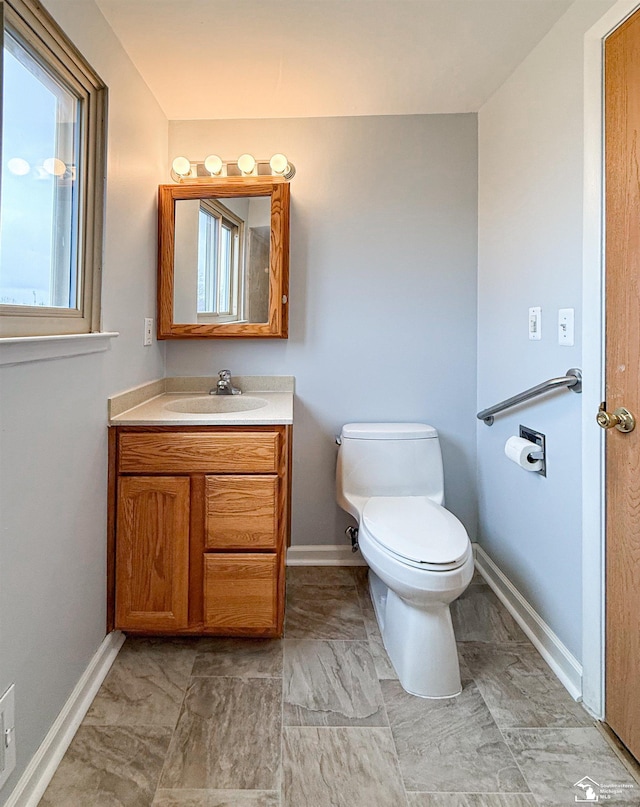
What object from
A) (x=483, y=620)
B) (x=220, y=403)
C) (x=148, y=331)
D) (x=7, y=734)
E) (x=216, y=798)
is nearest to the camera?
(x=7, y=734)

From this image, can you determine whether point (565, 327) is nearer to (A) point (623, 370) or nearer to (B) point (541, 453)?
(A) point (623, 370)

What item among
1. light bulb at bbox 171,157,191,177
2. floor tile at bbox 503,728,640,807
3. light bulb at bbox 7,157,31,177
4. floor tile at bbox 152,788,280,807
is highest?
light bulb at bbox 171,157,191,177

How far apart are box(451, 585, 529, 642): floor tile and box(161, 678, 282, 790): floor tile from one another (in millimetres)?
738

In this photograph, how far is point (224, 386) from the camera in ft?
7.22

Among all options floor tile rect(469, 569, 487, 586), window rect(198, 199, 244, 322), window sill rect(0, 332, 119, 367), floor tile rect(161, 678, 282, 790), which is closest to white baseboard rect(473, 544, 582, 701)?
floor tile rect(469, 569, 487, 586)

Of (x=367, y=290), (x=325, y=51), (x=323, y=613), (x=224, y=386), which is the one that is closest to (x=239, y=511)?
(x=323, y=613)

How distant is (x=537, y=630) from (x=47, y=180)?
2.12 metres

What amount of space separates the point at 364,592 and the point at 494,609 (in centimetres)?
53

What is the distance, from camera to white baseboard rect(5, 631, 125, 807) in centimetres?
113

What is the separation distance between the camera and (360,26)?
63.1 inches

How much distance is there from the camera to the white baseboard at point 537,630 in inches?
59.3

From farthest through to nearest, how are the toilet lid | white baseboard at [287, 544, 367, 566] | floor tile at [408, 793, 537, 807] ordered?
white baseboard at [287, 544, 367, 566] → the toilet lid → floor tile at [408, 793, 537, 807]

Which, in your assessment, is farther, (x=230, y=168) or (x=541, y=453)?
(x=230, y=168)

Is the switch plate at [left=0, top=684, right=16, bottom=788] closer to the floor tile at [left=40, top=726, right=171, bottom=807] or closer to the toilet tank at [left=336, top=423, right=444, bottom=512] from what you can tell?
the floor tile at [left=40, top=726, right=171, bottom=807]
